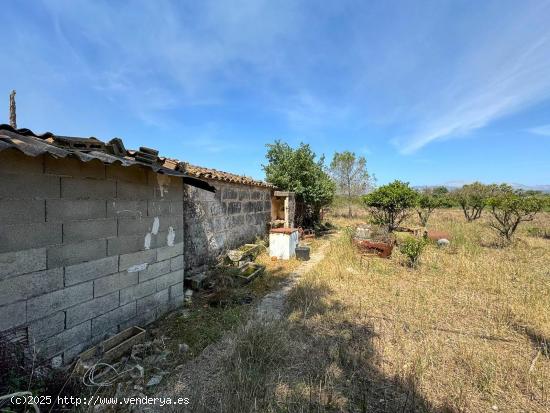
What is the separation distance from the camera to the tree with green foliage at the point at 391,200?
11055 mm

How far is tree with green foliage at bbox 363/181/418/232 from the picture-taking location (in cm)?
1105

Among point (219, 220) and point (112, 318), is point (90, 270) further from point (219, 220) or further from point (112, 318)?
point (219, 220)

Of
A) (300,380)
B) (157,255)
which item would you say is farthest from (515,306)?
(157,255)

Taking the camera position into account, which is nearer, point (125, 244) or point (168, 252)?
point (125, 244)

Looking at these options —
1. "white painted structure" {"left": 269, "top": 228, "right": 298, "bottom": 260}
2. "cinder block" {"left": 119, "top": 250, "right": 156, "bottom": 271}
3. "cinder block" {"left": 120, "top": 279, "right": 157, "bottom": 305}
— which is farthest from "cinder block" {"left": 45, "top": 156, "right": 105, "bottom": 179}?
"white painted structure" {"left": 269, "top": 228, "right": 298, "bottom": 260}

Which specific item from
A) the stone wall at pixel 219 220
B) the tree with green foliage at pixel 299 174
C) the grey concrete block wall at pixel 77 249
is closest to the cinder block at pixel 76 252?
the grey concrete block wall at pixel 77 249

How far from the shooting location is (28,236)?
2.80 metres

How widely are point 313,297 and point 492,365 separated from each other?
9.15ft

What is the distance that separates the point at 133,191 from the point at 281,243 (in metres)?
5.64

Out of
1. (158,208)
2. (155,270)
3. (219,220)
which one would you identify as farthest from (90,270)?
(219,220)

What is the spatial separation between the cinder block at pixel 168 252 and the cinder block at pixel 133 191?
940 millimetres

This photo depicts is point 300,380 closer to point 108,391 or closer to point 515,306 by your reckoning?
point 108,391

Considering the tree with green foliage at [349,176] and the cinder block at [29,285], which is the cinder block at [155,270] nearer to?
the cinder block at [29,285]

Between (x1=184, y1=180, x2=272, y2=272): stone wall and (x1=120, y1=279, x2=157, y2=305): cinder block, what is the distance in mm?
2068
